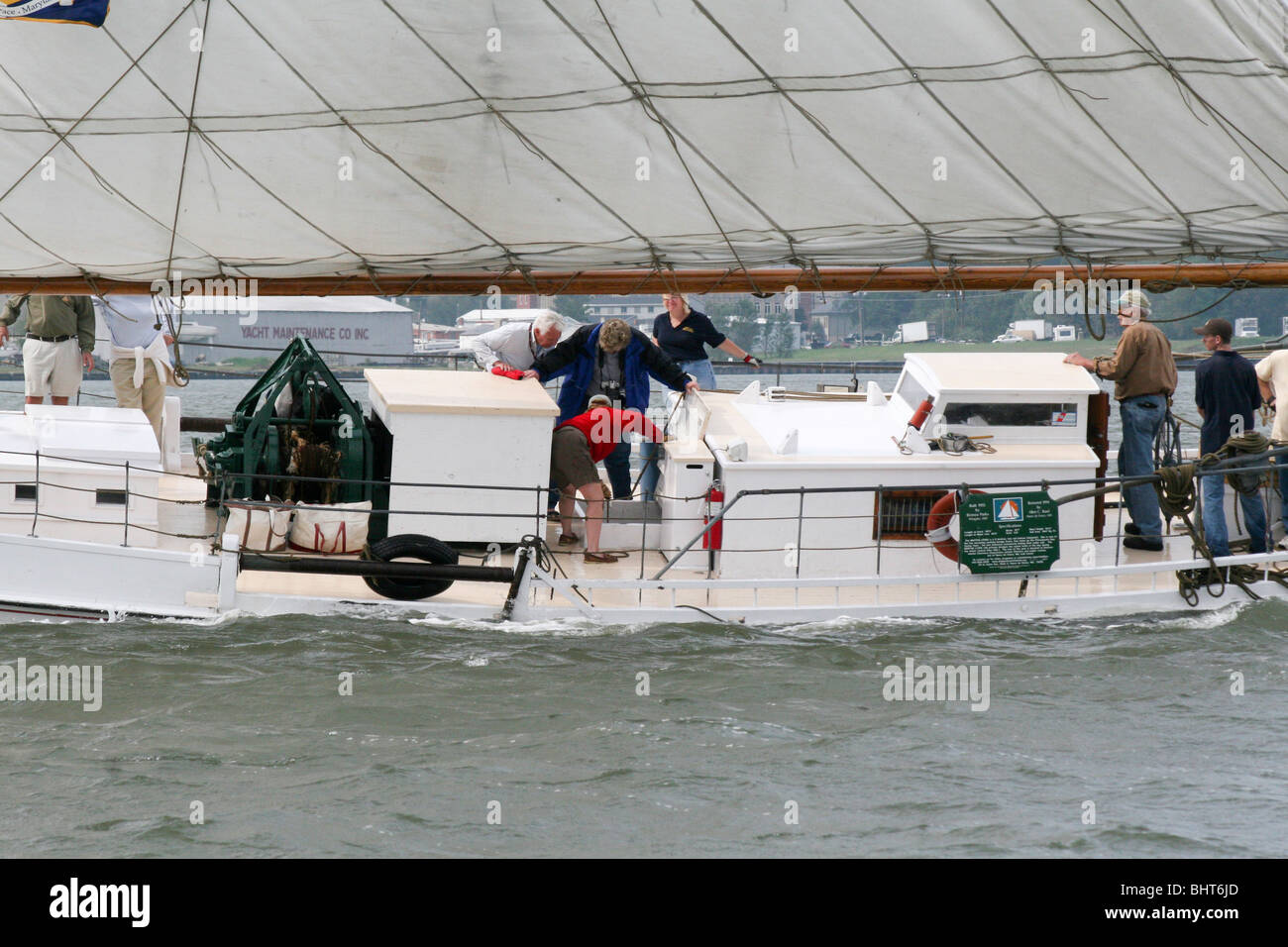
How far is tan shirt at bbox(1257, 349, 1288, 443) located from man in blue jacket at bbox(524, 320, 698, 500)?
4.86m

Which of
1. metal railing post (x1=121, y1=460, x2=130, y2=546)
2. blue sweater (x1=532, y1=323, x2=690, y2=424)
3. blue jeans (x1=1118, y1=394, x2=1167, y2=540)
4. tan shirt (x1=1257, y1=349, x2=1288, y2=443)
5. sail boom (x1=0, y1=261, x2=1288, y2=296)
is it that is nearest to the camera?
metal railing post (x1=121, y1=460, x2=130, y2=546)

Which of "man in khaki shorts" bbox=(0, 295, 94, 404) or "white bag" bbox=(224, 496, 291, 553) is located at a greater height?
"man in khaki shorts" bbox=(0, 295, 94, 404)

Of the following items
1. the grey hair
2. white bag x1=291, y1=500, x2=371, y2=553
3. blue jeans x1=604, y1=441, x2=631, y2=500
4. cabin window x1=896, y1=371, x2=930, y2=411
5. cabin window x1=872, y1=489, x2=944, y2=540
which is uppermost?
the grey hair

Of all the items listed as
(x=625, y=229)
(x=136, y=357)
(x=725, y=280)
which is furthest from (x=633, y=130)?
(x=136, y=357)

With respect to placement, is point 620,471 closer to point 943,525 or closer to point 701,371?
point 701,371

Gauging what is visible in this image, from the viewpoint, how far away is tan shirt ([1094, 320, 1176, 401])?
11.8 metres

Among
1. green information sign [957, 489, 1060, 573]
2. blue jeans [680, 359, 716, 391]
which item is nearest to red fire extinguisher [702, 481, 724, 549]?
green information sign [957, 489, 1060, 573]

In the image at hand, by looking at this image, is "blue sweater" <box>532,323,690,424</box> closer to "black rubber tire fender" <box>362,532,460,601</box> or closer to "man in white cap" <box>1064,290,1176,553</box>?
"black rubber tire fender" <box>362,532,460,601</box>

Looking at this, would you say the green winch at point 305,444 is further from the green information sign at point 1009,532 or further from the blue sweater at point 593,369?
the green information sign at point 1009,532

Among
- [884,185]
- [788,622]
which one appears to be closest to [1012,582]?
[788,622]

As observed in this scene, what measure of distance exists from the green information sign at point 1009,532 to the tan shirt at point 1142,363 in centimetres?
176

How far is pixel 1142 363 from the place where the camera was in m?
11.8

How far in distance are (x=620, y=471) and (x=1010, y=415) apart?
10.6ft
